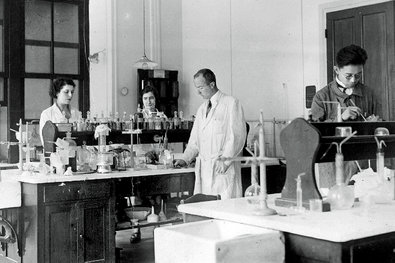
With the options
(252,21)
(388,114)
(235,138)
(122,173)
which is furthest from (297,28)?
(122,173)

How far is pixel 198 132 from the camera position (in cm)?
538

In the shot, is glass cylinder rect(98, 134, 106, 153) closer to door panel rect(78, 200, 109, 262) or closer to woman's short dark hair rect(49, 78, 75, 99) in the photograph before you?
door panel rect(78, 200, 109, 262)

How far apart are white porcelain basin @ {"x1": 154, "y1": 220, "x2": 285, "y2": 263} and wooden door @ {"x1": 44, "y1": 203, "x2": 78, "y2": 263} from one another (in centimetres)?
235

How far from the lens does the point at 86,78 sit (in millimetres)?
8945

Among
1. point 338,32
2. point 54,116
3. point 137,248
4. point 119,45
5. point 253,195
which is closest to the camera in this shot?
point 253,195

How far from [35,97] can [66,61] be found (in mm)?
799

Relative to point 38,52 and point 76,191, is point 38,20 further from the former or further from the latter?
point 76,191

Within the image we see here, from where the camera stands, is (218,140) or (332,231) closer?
(332,231)

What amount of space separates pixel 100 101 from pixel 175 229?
6.61 m

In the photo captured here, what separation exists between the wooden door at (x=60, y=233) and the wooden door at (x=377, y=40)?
391 cm

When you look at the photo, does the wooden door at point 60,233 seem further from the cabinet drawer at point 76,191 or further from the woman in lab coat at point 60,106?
the woman in lab coat at point 60,106

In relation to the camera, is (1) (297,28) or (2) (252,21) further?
(2) (252,21)

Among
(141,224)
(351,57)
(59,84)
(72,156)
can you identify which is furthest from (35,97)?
(351,57)

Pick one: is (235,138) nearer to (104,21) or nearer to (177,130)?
(177,130)
